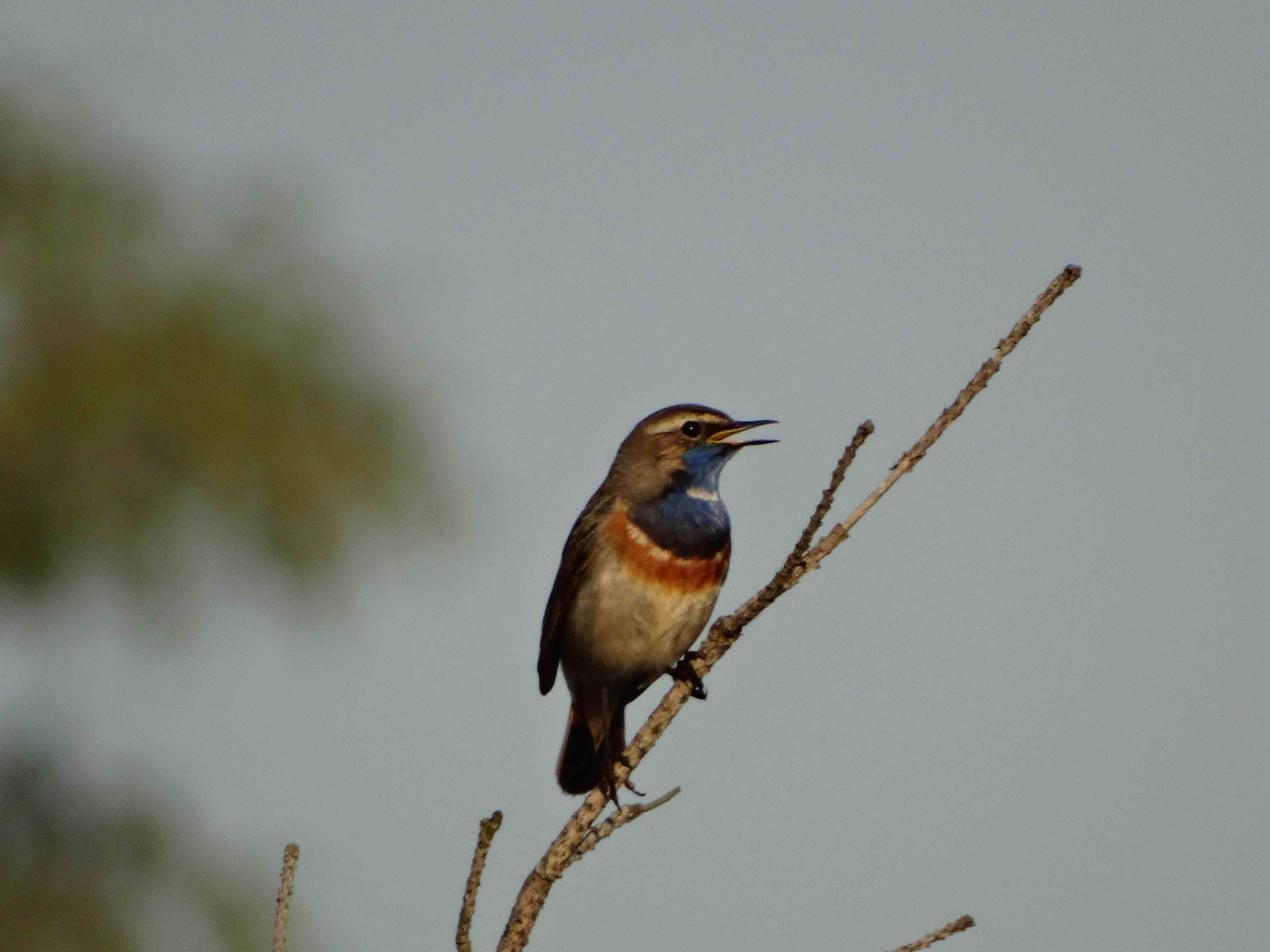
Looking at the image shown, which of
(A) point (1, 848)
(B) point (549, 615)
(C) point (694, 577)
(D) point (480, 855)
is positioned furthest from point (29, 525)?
(D) point (480, 855)

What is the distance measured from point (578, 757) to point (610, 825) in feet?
8.63

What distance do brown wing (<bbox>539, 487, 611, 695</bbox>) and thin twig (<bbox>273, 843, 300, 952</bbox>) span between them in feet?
9.89

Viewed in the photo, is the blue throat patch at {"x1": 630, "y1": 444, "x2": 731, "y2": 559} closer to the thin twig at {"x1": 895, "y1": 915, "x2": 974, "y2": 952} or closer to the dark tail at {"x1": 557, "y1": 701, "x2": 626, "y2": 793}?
the dark tail at {"x1": 557, "y1": 701, "x2": 626, "y2": 793}

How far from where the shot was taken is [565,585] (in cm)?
625

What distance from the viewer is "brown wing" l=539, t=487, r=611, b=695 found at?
243 inches

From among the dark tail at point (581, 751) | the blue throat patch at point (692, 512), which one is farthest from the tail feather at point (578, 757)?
the blue throat patch at point (692, 512)

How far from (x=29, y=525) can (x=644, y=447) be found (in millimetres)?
3868

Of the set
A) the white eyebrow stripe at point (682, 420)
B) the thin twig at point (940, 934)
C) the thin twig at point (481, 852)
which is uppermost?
the white eyebrow stripe at point (682, 420)

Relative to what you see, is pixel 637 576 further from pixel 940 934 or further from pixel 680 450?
pixel 940 934

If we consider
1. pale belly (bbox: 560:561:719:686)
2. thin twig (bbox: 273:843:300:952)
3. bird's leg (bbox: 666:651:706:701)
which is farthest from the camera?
pale belly (bbox: 560:561:719:686)

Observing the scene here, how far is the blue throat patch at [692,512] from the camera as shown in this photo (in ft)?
19.2

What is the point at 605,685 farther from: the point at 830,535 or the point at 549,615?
the point at 830,535

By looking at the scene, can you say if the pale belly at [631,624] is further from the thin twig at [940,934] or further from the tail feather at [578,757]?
the thin twig at [940,934]

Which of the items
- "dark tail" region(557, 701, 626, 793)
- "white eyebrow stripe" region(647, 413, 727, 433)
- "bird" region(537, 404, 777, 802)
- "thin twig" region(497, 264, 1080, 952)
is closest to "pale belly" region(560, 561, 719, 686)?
"bird" region(537, 404, 777, 802)
